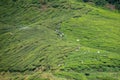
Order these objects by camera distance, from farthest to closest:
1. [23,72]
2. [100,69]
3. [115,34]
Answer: [115,34], [23,72], [100,69]

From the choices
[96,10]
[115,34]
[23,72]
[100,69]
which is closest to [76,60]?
[100,69]

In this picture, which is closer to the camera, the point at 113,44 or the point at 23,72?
the point at 23,72

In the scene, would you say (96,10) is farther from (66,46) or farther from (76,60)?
(76,60)

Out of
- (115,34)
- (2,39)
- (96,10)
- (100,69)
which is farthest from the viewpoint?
(96,10)

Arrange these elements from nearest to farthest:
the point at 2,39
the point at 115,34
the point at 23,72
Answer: the point at 23,72 < the point at 115,34 < the point at 2,39

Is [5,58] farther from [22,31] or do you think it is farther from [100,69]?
A: [100,69]

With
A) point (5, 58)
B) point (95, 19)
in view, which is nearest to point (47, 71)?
point (5, 58)
